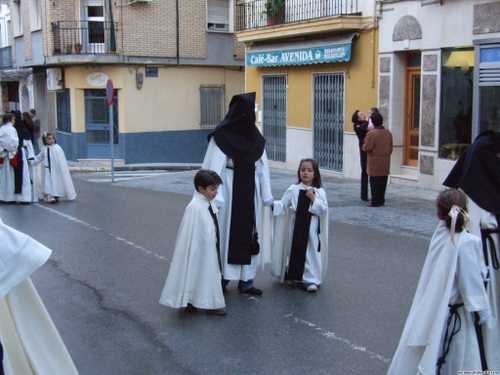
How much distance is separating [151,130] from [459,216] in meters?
23.4

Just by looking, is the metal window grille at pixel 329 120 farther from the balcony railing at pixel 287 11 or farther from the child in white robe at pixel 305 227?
the child in white robe at pixel 305 227

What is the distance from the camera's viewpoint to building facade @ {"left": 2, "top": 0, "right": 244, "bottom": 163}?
2653 cm

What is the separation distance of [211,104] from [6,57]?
43.4 ft

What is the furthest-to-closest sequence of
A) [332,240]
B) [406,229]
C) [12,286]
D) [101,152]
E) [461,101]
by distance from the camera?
[101,152] → [461,101] → [406,229] → [332,240] → [12,286]

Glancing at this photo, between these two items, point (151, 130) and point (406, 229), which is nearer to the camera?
point (406, 229)

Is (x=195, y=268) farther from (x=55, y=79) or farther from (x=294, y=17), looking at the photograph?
(x=55, y=79)

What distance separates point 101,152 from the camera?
27.1m

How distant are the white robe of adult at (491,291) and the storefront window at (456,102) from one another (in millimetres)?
10343

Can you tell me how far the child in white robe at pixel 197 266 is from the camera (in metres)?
6.69

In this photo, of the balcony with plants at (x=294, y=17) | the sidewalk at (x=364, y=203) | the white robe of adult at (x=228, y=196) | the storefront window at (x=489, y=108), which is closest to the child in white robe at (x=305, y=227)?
the white robe of adult at (x=228, y=196)

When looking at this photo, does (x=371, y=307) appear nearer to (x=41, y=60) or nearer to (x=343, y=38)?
(x=343, y=38)

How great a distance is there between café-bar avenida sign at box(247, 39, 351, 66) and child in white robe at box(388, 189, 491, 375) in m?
13.7

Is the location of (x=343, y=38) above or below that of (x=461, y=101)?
above

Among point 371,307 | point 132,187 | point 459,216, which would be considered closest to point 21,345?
point 459,216
